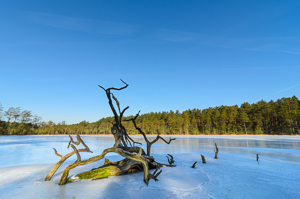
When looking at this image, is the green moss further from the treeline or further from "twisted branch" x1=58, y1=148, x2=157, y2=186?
the treeline

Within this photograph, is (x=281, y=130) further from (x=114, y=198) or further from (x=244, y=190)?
(x=114, y=198)

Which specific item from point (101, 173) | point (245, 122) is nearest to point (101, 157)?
point (101, 173)

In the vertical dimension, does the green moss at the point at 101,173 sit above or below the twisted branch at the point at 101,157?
below

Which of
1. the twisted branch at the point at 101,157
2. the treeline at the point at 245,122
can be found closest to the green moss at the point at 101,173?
the twisted branch at the point at 101,157

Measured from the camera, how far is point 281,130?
49188 millimetres

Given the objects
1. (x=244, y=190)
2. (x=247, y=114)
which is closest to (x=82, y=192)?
(x=244, y=190)

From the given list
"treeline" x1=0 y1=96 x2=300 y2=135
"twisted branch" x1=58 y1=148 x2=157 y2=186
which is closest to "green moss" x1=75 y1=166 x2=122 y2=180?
"twisted branch" x1=58 y1=148 x2=157 y2=186

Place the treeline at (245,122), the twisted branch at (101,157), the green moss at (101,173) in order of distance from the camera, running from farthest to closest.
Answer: the treeline at (245,122) → the green moss at (101,173) → the twisted branch at (101,157)

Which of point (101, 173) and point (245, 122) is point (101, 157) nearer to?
point (101, 173)

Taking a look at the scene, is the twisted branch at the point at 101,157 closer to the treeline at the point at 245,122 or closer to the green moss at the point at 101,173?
the green moss at the point at 101,173

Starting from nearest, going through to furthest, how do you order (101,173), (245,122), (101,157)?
(101,157) < (101,173) < (245,122)

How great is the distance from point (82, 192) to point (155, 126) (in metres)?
72.3

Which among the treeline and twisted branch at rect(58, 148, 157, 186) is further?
the treeline

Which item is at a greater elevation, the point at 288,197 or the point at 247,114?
the point at 247,114
